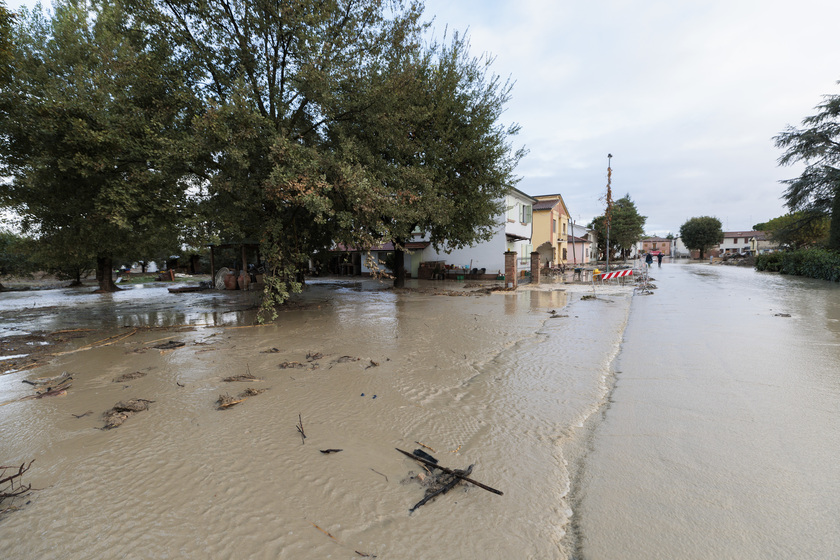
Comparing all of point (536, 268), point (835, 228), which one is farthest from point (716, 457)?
point (835, 228)

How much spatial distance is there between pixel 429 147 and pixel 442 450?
41.2ft

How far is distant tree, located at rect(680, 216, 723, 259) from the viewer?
73.1m

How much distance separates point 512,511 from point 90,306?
19.3 m

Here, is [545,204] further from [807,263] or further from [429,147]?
[429,147]

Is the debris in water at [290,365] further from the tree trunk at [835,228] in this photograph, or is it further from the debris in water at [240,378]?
the tree trunk at [835,228]

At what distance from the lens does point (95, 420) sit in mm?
4223

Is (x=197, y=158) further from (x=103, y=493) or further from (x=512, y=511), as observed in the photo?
(x=512, y=511)

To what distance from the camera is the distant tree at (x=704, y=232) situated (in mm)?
73125

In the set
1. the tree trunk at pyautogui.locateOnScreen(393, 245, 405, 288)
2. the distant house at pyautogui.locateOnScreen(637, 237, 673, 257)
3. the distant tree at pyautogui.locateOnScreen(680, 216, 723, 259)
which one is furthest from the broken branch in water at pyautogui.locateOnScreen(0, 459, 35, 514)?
the distant house at pyautogui.locateOnScreen(637, 237, 673, 257)

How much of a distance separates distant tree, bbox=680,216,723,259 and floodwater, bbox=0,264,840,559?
271ft

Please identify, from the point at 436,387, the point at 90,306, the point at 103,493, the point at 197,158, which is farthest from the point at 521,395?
the point at 90,306

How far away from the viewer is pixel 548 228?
35469 millimetres

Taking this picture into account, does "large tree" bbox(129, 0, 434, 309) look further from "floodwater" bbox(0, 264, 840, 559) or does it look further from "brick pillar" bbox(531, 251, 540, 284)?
"brick pillar" bbox(531, 251, 540, 284)

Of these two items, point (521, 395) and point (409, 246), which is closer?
point (521, 395)
